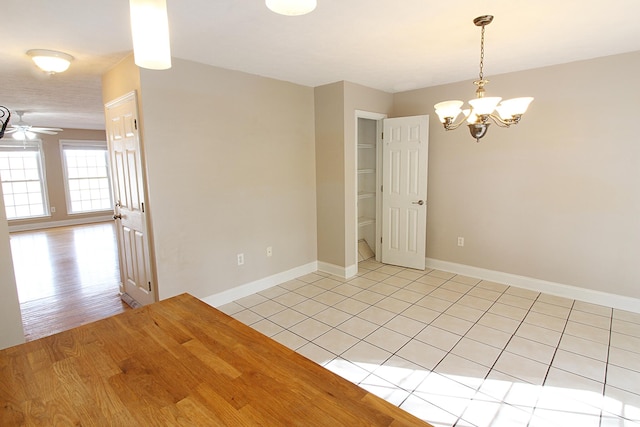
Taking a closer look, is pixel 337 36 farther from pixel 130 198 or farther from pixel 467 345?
pixel 467 345

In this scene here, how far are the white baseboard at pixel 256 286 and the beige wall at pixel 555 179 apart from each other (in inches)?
77.1

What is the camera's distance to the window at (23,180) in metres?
7.47

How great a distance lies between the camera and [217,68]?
3225 mm

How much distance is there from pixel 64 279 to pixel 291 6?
516cm

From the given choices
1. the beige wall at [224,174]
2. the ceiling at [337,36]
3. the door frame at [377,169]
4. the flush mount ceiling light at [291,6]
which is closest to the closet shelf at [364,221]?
the door frame at [377,169]

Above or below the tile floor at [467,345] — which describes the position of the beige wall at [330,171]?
above

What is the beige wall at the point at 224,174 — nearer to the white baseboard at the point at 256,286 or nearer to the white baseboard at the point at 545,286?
the white baseboard at the point at 256,286

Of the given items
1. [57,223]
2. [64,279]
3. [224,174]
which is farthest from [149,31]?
[57,223]

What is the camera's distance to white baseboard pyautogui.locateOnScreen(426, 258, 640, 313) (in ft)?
10.6

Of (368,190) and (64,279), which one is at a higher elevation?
(368,190)

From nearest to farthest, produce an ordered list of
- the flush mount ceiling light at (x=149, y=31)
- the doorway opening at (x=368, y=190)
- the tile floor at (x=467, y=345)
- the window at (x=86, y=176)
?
the flush mount ceiling light at (x=149, y=31)
the tile floor at (x=467, y=345)
the doorway opening at (x=368, y=190)
the window at (x=86, y=176)

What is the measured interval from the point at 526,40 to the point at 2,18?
3.74 meters

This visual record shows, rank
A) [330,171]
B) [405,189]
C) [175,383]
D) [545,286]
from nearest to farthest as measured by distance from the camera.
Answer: [175,383] < [545,286] < [330,171] < [405,189]

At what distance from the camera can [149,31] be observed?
2.61 ft
